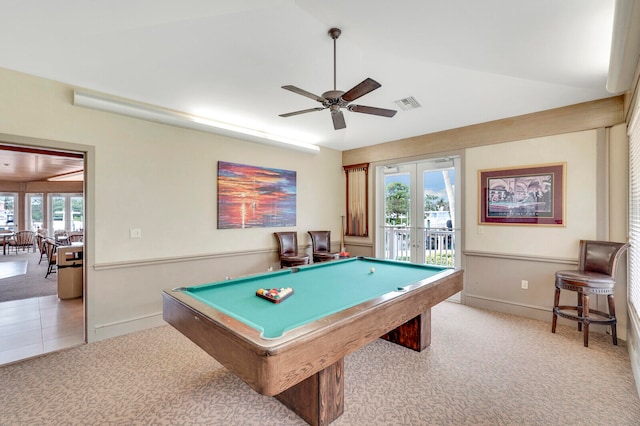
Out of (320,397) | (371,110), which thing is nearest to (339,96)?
(371,110)

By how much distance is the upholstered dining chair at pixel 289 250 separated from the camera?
460 centimetres

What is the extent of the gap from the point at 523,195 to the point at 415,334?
2.54 meters

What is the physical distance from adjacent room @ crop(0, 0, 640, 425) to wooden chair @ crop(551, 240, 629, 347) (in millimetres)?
24

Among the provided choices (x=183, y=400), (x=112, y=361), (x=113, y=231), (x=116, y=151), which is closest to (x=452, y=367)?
(x=183, y=400)

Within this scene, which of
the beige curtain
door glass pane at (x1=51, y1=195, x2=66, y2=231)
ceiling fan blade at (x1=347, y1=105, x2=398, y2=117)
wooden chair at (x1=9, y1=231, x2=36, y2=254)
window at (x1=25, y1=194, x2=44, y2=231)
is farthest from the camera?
door glass pane at (x1=51, y1=195, x2=66, y2=231)

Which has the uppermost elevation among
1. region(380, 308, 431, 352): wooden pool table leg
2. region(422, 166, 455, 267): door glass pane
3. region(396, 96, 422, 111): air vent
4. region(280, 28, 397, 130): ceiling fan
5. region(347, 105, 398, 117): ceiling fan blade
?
region(396, 96, 422, 111): air vent

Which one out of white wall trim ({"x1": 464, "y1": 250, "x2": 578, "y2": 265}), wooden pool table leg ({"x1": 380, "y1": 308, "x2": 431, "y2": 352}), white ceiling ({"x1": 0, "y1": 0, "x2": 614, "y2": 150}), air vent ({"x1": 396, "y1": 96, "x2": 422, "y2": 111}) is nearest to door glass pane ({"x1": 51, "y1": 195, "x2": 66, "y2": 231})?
white ceiling ({"x1": 0, "y1": 0, "x2": 614, "y2": 150})

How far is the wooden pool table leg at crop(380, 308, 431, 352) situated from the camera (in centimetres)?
297

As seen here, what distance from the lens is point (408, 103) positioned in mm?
3678

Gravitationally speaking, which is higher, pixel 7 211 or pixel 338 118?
pixel 338 118

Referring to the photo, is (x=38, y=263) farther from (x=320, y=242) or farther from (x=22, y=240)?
(x=320, y=242)

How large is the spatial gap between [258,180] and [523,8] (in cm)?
373

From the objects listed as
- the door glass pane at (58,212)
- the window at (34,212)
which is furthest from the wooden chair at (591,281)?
the window at (34,212)

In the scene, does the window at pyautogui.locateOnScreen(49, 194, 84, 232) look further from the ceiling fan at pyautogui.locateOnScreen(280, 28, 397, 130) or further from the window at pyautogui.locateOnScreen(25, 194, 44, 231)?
the ceiling fan at pyautogui.locateOnScreen(280, 28, 397, 130)
